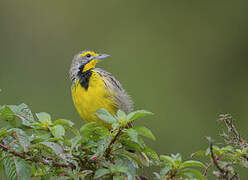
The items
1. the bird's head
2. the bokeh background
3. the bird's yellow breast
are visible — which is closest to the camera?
the bird's yellow breast

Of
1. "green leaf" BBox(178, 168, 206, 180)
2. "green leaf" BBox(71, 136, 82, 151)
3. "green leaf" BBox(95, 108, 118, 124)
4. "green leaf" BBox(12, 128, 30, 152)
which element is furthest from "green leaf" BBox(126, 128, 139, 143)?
"green leaf" BBox(12, 128, 30, 152)

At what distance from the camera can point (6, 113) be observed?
2.38 metres

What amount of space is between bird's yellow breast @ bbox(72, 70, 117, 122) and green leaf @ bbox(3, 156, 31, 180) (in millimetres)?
2104

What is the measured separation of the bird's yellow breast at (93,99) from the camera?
434 centimetres

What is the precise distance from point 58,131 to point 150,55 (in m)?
6.46

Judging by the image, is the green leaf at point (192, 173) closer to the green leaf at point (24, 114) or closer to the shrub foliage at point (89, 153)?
the shrub foliage at point (89, 153)

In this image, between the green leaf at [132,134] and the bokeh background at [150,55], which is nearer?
the green leaf at [132,134]

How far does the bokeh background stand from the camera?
25.7 ft

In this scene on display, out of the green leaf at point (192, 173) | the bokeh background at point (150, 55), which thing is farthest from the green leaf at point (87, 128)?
the bokeh background at point (150, 55)

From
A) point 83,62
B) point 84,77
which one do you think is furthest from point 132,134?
point 83,62

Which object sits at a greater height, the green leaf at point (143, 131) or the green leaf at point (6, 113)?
the green leaf at point (6, 113)

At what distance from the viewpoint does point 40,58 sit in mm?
8344

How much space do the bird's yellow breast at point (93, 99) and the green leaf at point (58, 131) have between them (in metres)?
1.89

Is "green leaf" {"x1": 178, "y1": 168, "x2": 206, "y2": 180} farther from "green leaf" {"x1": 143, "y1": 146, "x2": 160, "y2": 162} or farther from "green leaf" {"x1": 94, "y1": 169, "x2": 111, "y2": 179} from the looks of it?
"green leaf" {"x1": 94, "y1": 169, "x2": 111, "y2": 179}
